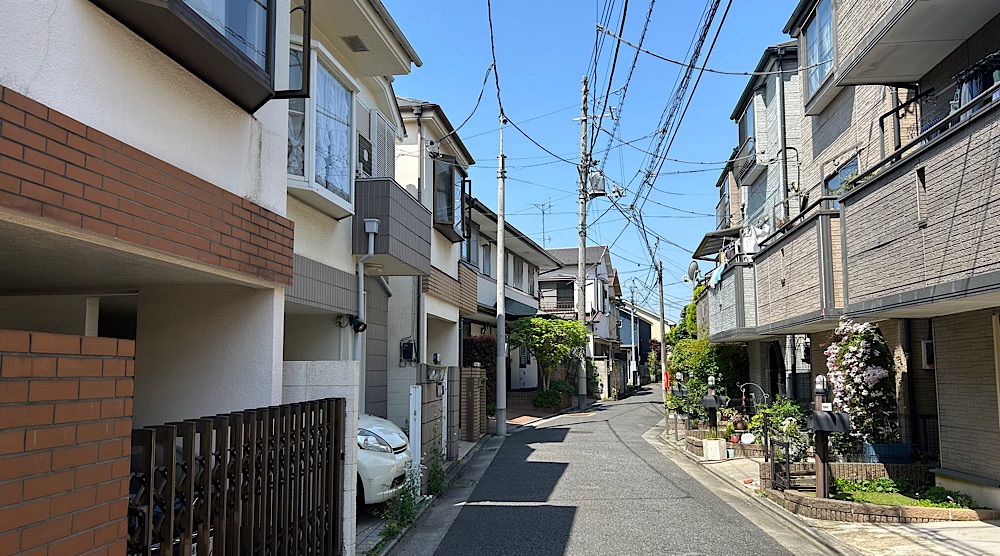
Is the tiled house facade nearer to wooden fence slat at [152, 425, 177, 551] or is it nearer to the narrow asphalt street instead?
the narrow asphalt street

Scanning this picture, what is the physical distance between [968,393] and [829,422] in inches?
76.1

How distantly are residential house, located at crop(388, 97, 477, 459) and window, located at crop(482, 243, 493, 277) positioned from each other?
8957 millimetres

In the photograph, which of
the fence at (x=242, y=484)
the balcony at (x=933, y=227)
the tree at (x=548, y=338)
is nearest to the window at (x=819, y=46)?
the balcony at (x=933, y=227)

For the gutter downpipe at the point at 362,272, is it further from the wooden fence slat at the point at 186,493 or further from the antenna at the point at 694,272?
the antenna at the point at 694,272

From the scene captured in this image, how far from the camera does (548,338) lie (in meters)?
31.7

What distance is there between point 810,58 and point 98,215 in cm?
1446

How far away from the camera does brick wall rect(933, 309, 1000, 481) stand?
31.1 feet

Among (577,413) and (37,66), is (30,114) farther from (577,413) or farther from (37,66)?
(577,413)

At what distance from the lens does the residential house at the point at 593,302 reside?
41.9 meters

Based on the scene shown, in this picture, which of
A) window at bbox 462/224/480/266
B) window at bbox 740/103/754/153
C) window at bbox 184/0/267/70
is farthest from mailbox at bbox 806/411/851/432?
window at bbox 740/103/754/153

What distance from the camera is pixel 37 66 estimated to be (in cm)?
377

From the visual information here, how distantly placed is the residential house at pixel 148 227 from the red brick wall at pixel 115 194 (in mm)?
12

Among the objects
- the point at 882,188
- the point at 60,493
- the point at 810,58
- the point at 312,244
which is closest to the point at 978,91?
the point at 882,188

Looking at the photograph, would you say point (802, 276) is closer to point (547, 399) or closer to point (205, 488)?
point (205, 488)
